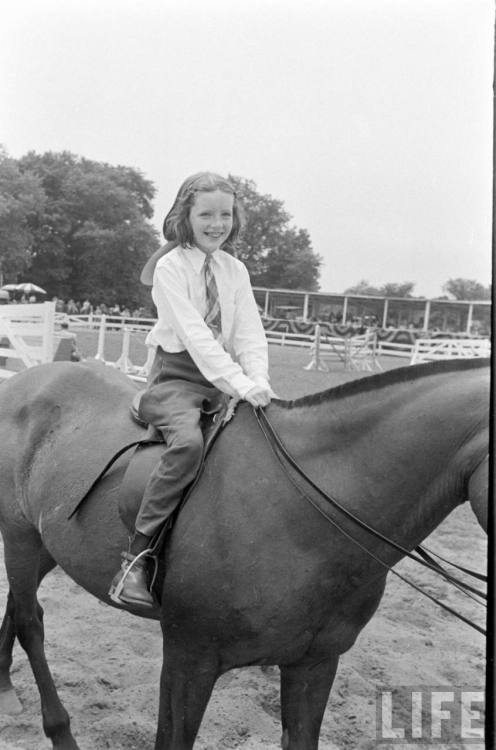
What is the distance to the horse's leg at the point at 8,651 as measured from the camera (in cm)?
361

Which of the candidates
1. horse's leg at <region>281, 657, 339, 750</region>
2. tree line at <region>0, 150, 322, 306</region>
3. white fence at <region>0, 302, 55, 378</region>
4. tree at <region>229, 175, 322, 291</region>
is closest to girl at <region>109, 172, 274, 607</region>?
horse's leg at <region>281, 657, 339, 750</region>

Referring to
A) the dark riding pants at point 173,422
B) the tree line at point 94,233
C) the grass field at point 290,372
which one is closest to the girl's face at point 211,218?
the dark riding pants at point 173,422

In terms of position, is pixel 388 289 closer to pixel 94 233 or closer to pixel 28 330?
pixel 94 233

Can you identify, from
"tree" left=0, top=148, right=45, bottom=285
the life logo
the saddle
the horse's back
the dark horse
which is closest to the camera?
the dark horse

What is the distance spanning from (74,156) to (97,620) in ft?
201

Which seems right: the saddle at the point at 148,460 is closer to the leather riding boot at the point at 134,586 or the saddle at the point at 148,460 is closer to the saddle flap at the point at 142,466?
the saddle flap at the point at 142,466

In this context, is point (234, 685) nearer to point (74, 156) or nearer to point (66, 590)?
point (66, 590)

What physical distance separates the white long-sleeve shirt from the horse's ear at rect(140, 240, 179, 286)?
0.42 ft

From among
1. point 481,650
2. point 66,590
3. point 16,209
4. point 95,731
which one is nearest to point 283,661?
point 95,731

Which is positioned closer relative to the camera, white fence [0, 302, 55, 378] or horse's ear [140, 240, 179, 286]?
horse's ear [140, 240, 179, 286]

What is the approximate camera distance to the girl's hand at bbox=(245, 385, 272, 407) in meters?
2.54

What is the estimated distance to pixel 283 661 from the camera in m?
2.50

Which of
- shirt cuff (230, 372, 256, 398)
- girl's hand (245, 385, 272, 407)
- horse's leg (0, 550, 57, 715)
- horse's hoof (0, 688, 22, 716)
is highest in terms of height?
shirt cuff (230, 372, 256, 398)

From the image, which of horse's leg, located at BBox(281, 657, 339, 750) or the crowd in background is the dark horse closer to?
horse's leg, located at BBox(281, 657, 339, 750)
